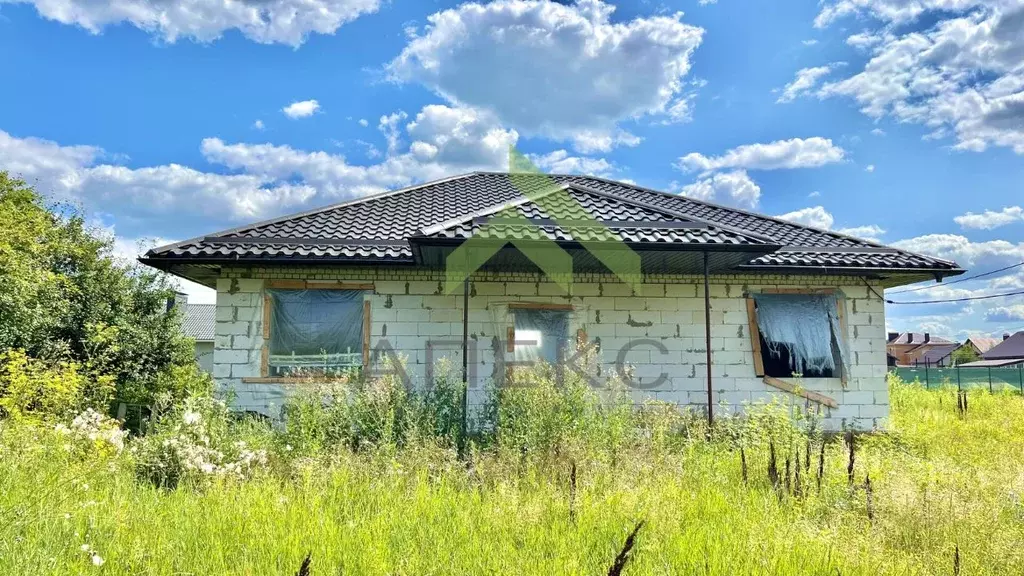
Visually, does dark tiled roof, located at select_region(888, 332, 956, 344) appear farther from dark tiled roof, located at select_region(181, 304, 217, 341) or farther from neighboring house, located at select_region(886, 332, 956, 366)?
dark tiled roof, located at select_region(181, 304, 217, 341)

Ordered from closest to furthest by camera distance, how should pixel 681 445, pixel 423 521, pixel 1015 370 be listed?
1. pixel 423 521
2. pixel 681 445
3. pixel 1015 370

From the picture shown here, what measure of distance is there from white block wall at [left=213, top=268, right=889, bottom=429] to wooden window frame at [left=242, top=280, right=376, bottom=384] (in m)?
0.08

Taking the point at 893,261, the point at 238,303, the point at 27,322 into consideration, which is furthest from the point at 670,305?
the point at 27,322

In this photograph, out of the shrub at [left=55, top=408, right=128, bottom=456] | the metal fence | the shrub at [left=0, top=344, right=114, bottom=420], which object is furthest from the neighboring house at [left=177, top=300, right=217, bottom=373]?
the metal fence

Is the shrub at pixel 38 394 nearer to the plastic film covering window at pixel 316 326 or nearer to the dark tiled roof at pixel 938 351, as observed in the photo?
the plastic film covering window at pixel 316 326

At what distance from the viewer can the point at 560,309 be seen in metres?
8.96

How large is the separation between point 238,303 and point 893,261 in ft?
34.8

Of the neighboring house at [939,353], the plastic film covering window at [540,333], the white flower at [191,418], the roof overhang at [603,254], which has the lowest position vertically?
the neighboring house at [939,353]

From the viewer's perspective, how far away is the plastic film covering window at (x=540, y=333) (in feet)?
29.2

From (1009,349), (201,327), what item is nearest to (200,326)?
(201,327)

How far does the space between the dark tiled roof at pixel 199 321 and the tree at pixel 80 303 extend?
41.7ft

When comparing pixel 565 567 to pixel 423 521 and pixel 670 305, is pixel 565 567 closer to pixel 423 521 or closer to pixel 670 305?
pixel 423 521

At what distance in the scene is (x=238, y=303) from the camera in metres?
8.61

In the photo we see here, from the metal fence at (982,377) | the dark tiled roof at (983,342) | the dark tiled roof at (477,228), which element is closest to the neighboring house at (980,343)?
the dark tiled roof at (983,342)
